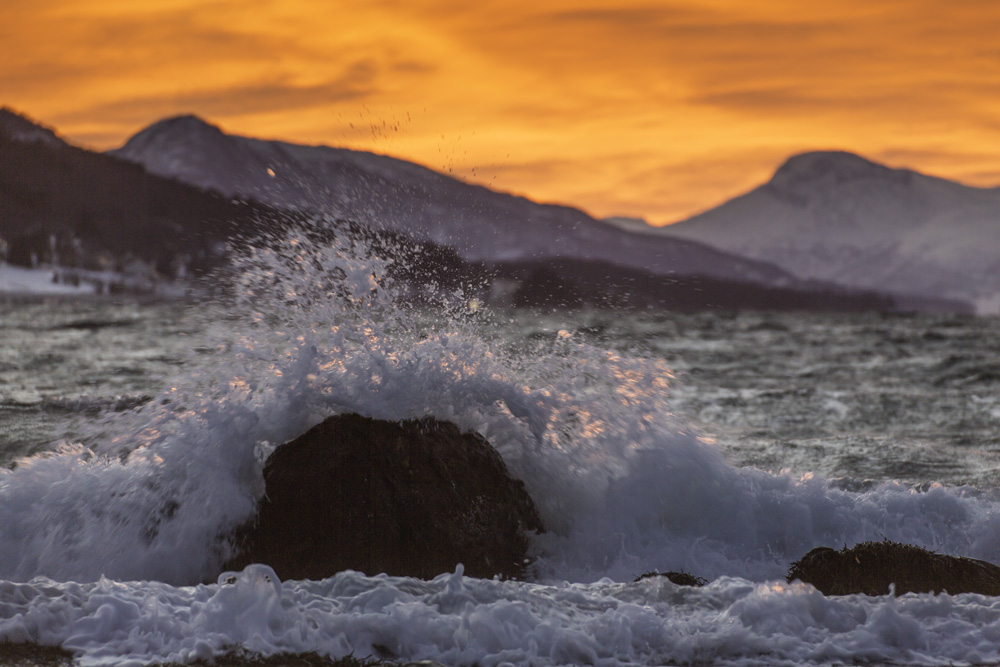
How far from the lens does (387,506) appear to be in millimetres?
6617

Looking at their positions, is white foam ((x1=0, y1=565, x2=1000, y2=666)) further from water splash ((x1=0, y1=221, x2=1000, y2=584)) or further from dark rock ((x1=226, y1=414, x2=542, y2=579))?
water splash ((x1=0, y1=221, x2=1000, y2=584))

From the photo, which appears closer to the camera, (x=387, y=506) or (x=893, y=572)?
(x=893, y=572)

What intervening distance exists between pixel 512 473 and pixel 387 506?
55.3 inches

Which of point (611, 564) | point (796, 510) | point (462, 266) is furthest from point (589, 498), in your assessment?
point (462, 266)

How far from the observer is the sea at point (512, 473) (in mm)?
5062

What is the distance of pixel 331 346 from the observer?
841 cm

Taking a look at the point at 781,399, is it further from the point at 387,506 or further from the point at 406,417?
the point at 387,506

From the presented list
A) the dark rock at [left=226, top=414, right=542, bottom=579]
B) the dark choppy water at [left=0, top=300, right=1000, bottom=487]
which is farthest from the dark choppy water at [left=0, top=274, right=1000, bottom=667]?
the dark rock at [left=226, top=414, right=542, bottom=579]

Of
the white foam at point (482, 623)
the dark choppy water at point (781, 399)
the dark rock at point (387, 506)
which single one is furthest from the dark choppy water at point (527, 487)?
the dark rock at point (387, 506)

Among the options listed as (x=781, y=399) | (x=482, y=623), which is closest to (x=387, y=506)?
(x=482, y=623)

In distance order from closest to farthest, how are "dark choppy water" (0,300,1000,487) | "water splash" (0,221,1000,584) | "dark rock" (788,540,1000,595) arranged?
1. "dark rock" (788,540,1000,595)
2. "water splash" (0,221,1000,584)
3. "dark choppy water" (0,300,1000,487)

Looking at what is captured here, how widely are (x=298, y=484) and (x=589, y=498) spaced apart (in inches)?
96.1

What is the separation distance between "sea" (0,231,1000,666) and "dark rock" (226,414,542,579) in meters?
0.23

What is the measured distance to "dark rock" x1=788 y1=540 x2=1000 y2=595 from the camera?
5961mm
